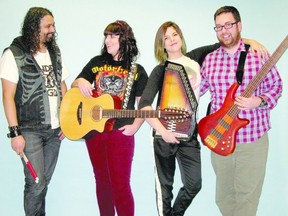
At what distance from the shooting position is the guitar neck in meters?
Result: 2.42

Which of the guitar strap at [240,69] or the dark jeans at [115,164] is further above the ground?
the guitar strap at [240,69]

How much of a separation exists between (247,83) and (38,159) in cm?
153

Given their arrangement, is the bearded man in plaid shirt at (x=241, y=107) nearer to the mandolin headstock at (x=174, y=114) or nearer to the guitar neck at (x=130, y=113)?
the mandolin headstock at (x=174, y=114)

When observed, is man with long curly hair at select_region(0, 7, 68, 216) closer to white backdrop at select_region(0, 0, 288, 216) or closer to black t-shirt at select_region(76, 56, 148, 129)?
black t-shirt at select_region(76, 56, 148, 129)

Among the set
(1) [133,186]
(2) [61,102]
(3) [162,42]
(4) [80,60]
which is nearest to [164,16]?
(3) [162,42]

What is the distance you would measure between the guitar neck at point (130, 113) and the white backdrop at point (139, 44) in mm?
621

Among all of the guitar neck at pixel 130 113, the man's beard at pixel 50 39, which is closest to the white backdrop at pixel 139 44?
the man's beard at pixel 50 39

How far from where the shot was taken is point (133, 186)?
3.10 metres

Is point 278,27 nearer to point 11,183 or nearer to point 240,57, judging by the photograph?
point 240,57

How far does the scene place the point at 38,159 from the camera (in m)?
2.52

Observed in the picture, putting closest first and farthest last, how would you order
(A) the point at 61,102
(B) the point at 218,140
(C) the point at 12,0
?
(B) the point at 218,140 → (A) the point at 61,102 → (C) the point at 12,0

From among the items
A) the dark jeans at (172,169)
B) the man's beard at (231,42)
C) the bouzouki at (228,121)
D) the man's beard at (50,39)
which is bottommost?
the dark jeans at (172,169)

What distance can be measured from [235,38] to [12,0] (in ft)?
6.08

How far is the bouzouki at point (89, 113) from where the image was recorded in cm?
250
